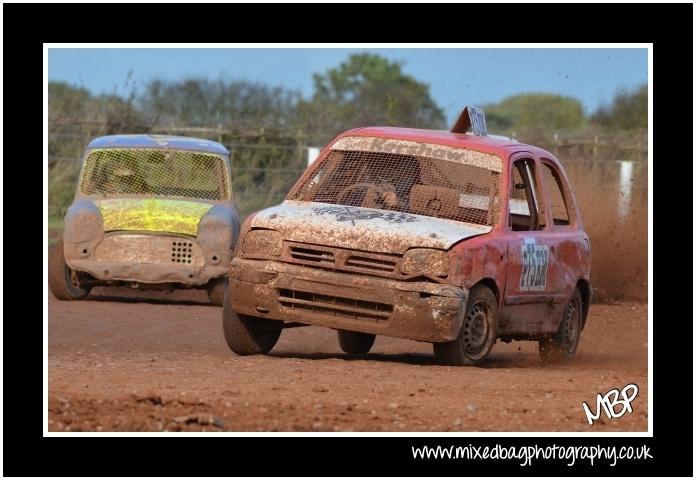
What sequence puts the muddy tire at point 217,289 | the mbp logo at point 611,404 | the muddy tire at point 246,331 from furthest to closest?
1. the muddy tire at point 217,289
2. the muddy tire at point 246,331
3. the mbp logo at point 611,404

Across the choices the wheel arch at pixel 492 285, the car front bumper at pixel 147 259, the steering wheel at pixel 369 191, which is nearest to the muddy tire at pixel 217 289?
the car front bumper at pixel 147 259

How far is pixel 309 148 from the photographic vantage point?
26.8 m

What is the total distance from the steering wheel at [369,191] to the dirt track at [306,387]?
1.16 m

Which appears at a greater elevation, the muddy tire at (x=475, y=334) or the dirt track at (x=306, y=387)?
the muddy tire at (x=475, y=334)

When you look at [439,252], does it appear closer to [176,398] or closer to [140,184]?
[176,398]

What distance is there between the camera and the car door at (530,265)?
36.8 ft

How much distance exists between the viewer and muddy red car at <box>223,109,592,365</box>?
408 inches

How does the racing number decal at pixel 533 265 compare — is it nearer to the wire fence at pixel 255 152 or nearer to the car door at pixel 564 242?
the car door at pixel 564 242

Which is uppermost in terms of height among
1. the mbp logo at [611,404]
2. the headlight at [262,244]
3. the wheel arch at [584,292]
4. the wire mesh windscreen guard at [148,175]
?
the wire mesh windscreen guard at [148,175]

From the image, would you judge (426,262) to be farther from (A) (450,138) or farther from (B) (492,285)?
(A) (450,138)

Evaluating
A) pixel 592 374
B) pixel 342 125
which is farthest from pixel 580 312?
pixel 342 125

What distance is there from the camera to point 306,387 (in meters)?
9.27

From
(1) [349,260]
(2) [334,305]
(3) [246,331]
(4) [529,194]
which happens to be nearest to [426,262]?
(1) [349,260]

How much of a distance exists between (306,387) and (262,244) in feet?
5.64
